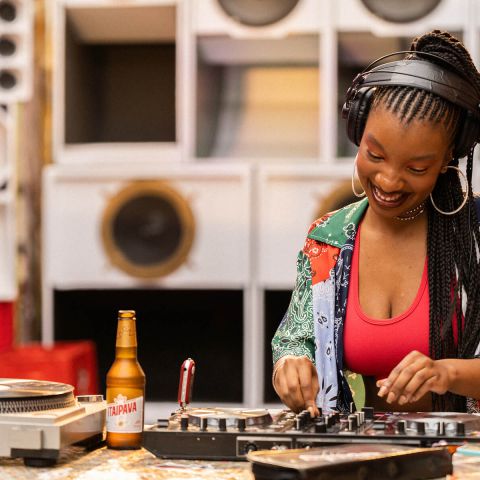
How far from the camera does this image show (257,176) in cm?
349

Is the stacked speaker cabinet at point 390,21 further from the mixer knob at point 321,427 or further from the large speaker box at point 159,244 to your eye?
the mixer knob at point 321,427

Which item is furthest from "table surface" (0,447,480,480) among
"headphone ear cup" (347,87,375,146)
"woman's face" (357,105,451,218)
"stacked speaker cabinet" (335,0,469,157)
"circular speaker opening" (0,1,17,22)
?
"circular speaker opening" (0,1,17,22)

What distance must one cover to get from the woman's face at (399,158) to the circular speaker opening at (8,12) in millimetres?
2480

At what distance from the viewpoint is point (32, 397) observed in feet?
3.71

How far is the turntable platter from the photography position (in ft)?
3.67

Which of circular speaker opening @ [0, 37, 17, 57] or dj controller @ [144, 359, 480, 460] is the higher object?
circular speaker opening @ [0, 37, 17, 57]

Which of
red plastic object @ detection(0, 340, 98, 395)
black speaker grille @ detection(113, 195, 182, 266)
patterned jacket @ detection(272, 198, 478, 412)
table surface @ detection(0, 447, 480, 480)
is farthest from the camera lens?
black speaker grille @ detection(113, 195, 182, 266)

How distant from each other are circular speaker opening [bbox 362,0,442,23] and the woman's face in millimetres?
2122

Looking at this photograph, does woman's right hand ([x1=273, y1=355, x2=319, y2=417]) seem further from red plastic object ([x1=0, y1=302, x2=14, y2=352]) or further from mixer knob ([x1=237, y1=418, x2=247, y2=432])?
red plastic object ([x1=0, y1=302, x2=14, y2=352])

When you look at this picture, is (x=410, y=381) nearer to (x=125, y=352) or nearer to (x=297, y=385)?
(x=297, y=385)

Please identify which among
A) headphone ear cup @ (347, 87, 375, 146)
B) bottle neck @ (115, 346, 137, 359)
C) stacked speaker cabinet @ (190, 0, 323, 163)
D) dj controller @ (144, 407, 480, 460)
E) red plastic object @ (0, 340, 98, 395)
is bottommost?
red plastic object @ (0, 340, 98, 395)

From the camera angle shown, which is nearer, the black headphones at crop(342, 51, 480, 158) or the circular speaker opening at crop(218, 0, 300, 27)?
the black headphones at crop(342, 51, 480, 158)

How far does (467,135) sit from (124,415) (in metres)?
0.64

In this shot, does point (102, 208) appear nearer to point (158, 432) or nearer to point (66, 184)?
point (66, 184)
